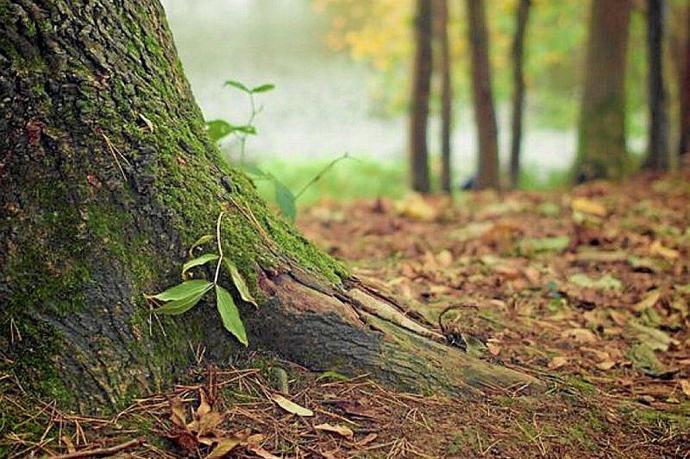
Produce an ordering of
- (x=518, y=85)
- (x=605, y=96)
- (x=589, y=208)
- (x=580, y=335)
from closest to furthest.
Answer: (x=580, y=335) → (x=589, y=208) → (x=605, y=96) → (x=518, y=85)

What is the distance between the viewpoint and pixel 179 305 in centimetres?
199

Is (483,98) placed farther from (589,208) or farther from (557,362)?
(557,362)

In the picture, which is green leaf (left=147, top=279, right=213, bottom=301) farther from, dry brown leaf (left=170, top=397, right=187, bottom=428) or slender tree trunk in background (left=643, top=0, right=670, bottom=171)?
slender tree trunk in background (left=643, top=0, right=670, bottom=171)

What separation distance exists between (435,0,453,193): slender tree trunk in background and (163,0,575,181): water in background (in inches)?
317

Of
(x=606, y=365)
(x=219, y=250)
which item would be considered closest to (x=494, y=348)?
(x=606, y=365)

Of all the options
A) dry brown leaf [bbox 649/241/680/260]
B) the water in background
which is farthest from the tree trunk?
the water in background

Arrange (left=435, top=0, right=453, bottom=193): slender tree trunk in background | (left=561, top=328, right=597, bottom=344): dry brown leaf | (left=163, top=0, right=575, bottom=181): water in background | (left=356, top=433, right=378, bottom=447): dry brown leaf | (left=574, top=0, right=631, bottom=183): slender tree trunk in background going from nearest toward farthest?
(left=356, top=433, right=378, bottom=447): dry brown leaf, (left=561, top=328, right=597, bottom=344): dry brown leaf, (left=574, top=0, right=631, bottom=183): slender tree trunk in background, (left=435, top=0, right=453, bottom=193): slender tree trunk in background, (left=163, top=0, right=575, bottom=181): water in background

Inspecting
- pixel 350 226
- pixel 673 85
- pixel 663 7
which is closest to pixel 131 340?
pixel 350 226

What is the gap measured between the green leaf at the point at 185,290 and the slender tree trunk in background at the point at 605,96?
22.7 ft

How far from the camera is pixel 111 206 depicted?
197cm

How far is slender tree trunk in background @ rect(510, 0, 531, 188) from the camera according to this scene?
987cm

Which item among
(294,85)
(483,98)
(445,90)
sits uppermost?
(294,85)

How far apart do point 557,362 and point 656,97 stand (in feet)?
23.7

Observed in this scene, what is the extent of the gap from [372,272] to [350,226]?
1703 millimetres
